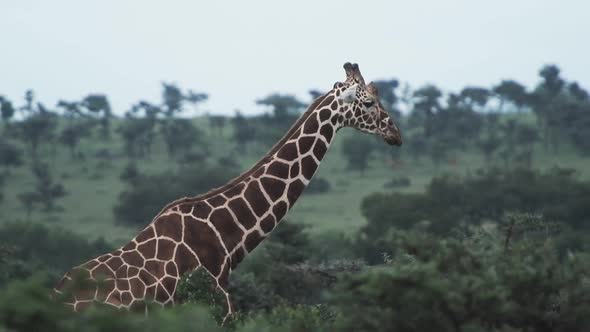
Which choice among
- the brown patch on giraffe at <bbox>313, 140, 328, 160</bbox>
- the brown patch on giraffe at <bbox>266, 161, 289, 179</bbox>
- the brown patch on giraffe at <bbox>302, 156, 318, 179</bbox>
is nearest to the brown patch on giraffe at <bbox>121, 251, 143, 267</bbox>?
the brown patch on giraffe at <bbox>266, 161, 289, 179</bbox>

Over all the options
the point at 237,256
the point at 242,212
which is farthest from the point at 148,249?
the point at 242,212

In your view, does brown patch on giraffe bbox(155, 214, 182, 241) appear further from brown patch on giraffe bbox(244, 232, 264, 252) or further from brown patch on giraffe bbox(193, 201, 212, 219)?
brown patch on giraffe bbox(244, 232, 264, 252)

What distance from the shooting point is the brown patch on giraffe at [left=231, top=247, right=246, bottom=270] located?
9.04m

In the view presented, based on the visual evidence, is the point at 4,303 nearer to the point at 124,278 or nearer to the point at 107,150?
the point at 124,278

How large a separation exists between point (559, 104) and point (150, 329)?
68.5 meters

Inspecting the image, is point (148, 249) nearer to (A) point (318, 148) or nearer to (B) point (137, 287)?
(B) point (137, 287)

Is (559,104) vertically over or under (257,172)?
over

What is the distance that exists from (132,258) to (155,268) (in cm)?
19

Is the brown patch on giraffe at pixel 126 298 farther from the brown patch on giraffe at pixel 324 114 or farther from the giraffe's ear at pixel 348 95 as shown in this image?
the giraffe's ear at pixel 348 95

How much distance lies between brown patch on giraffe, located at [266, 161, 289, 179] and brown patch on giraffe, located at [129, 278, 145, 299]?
5.03 ft

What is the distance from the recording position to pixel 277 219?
9398 mm

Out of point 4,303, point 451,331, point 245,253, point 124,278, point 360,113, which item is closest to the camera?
point 4,303

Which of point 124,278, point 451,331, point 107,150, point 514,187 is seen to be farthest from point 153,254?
point 107,150

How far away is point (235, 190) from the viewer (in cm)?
938
